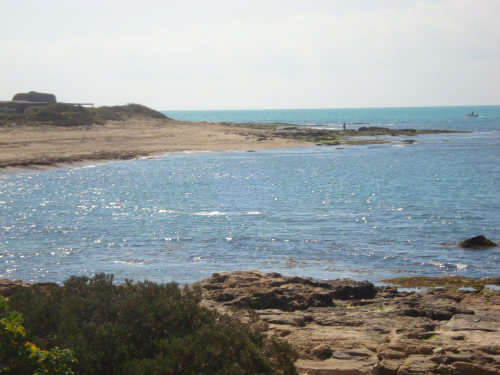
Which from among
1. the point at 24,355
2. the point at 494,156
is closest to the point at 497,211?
the point at 24,355

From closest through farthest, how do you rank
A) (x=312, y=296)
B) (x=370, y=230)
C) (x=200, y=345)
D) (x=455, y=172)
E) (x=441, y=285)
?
(x=200, y=345), (x=312, y=296), (x=441, y=285), (x=370, y=230), (x=455, y=172)

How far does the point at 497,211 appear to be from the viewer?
2866 centimetres

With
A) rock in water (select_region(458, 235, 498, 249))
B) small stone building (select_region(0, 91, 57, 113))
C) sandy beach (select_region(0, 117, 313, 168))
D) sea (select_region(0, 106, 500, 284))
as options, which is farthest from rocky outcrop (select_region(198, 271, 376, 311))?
small stone building (select_region(0, 91, 57, 113))

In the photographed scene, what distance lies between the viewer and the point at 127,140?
210 ft

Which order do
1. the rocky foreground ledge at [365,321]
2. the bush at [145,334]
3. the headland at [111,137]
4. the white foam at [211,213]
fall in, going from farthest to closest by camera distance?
the headland at [111,137]
the white foam at [211,213]
the rocky foreground ledge at [365,321]
the bush at [145,334]

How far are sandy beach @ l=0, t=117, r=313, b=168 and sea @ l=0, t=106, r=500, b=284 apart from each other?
2.85 meters

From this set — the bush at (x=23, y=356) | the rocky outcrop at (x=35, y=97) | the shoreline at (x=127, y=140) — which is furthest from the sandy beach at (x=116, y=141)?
the bush at (x=23, y=356)

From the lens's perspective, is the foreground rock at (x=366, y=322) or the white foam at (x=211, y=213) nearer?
the foreground rock at (x=366, y=322)

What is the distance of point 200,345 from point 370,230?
1778cm

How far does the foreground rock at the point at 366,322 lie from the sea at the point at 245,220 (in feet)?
9.27

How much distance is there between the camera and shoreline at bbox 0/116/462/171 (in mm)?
49344

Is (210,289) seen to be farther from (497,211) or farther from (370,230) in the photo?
(497,211)

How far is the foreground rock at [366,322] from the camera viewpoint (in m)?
8.57

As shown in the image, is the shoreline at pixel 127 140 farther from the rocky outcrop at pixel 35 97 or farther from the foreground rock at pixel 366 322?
the foreground rock at pixel 366 322
